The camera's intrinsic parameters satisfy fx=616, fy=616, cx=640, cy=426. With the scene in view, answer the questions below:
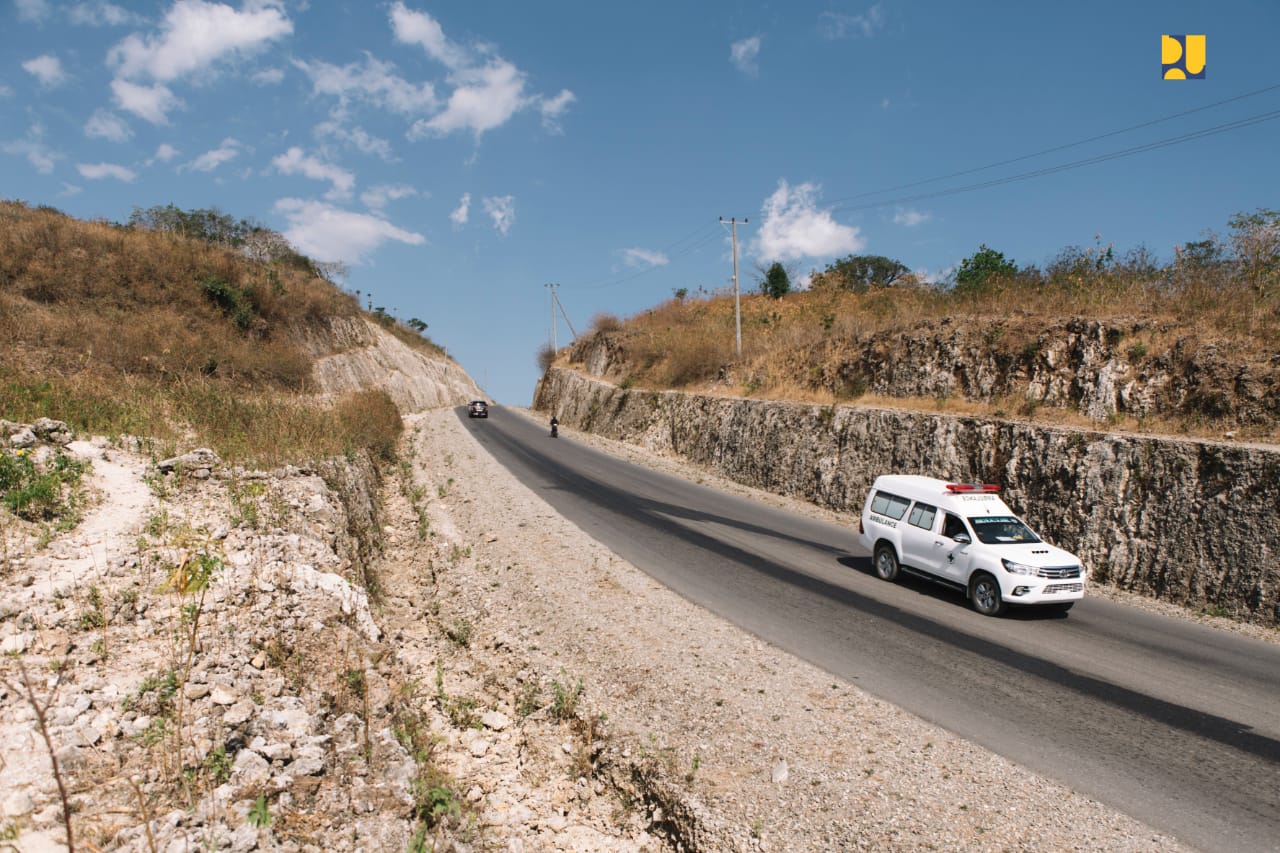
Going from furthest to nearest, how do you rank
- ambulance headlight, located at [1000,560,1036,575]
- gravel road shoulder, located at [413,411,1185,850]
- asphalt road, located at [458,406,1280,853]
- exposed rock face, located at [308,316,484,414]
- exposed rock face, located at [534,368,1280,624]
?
1. exposed rock face, located at [308,316,484,414]
2. exposed rock face, located at [534,368,1280,624]
3. ambulance headlight, located at [1000,560,1036,575]
4. asphalt road, located at [458,406,1280,853]
5. gravel road shoulder, located at [413,411,1185,850]

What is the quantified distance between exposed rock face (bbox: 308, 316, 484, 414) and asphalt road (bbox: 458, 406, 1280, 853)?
32596mm

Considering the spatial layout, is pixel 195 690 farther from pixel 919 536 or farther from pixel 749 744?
pixel 919 536

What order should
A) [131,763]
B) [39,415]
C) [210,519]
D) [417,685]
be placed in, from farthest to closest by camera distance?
1. [39,415]
2. [210,519]
3. [417,685]
4. [131,763]

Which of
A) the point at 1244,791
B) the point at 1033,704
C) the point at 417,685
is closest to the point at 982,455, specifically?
the point at 1033,704

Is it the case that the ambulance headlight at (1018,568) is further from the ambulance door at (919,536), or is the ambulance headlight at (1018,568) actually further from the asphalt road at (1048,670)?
the ambulance door at (919,536)

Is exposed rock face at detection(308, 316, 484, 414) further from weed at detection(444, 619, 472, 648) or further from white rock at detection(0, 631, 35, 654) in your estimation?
white rock at detection(0, 631, 35, 654)

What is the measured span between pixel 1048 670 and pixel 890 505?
5.16m

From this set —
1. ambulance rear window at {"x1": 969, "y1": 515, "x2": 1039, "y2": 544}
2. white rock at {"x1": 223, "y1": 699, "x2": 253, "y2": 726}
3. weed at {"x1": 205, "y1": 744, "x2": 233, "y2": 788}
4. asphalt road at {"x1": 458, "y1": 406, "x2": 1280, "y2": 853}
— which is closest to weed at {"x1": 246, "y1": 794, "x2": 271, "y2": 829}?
weed at {"x1": 205, "y1": 744, "x2": 233, "y2": 788}

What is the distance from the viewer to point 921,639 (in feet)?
31.7

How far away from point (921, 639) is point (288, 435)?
46.2 feet

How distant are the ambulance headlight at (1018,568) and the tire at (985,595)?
319 millimetres

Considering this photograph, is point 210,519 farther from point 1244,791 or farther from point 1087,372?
point 1087,372

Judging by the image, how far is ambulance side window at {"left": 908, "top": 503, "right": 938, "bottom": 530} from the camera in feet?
40.9

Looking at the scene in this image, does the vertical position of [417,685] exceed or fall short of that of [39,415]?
it falls short
